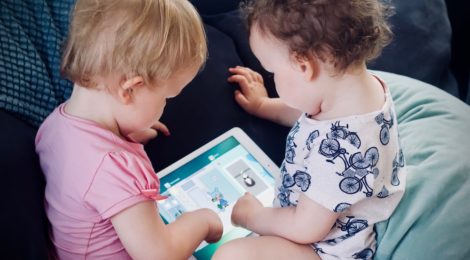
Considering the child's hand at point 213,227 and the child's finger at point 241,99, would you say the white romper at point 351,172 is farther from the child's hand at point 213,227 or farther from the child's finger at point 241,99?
the child's finger at point 241,99

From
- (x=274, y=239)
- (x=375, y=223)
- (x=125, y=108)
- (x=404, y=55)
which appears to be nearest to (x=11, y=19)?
(x=125, y=108)

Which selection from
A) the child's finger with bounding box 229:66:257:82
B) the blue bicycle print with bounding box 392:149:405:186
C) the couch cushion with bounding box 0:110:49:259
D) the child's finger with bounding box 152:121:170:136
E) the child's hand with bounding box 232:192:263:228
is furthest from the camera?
the child's finger with bounding box 229:66:257:82

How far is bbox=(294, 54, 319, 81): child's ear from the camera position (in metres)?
0.73

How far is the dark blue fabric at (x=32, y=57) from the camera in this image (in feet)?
2.67

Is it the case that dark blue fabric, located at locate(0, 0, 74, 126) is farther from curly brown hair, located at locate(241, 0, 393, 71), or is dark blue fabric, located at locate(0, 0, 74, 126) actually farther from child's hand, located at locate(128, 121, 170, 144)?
curly brown hair, located at locate(241, 0, 393, 71)

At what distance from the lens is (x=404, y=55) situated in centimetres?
128

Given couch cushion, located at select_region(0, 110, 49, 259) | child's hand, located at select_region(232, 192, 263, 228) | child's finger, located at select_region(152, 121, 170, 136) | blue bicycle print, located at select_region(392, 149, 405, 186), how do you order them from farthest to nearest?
child's finger, located at select_region(152, 121, 170, 136)
child's hand, located at select_region(232, 192, 263, 228)
blue bicycle print, located at select_region(392, 149, 405, 186)
couch cushion, located at select_region(0, 110, 49, 259)

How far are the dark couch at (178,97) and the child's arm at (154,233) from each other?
0.13m

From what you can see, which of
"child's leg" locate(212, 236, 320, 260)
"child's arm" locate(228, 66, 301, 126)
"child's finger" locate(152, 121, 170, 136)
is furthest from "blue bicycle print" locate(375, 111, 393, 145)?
"child's finger" locate(152, 121, 170, 136)

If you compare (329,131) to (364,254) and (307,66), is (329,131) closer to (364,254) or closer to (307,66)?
(307,66)

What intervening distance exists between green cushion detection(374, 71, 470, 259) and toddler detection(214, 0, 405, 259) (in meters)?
0.03

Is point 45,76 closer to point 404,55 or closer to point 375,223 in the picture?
point 375,223

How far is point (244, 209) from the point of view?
0.94m

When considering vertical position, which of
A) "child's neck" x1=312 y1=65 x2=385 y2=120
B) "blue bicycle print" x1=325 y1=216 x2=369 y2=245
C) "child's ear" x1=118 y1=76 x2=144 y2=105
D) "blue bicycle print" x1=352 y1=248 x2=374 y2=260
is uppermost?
"child's ear" x1=118 y1=76 x2=144 y2=105
